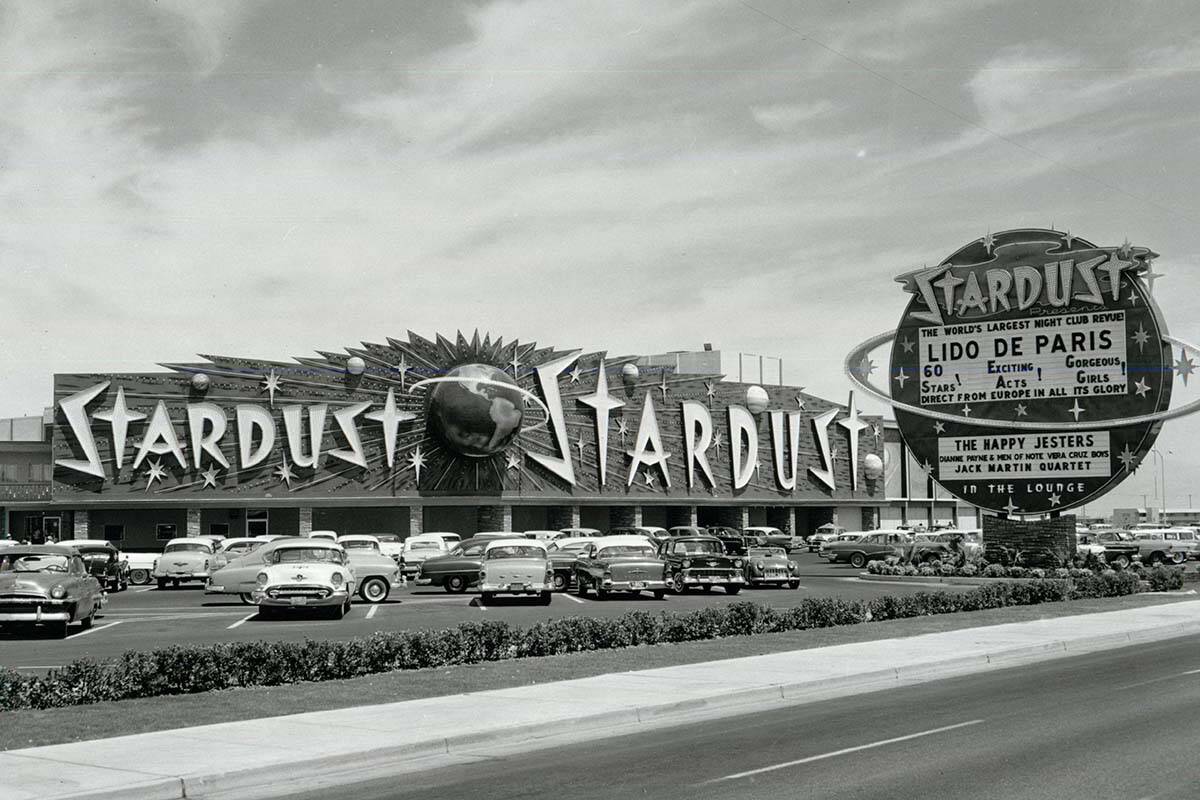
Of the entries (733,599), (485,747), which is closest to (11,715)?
(485,747)

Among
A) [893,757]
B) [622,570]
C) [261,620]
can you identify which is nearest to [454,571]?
[622,570]

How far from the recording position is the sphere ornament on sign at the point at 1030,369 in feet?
125

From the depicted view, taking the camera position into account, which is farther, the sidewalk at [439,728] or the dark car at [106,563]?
the dark car at [106,563]

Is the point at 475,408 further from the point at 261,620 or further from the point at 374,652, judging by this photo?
the point at 374,652

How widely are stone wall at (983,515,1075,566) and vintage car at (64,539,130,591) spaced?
28197 mm

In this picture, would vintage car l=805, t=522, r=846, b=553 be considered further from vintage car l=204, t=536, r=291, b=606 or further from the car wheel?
vintage car l=204, t=536, r=291, b=606

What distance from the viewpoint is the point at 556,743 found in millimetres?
12734

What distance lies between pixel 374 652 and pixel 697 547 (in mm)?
19005

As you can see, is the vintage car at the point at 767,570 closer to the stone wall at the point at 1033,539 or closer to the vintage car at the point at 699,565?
the vintage car at the point at 699,565

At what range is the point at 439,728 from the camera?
12.9m

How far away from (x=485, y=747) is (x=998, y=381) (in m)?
31.2

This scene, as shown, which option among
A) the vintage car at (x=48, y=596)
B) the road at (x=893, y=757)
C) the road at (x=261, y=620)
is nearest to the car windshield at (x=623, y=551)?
the road at (x=261, y=620)

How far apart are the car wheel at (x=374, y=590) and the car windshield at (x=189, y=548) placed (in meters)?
10.5

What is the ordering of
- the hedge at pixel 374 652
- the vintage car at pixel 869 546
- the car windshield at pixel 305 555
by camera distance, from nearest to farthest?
1. the hedge at pixel 374 652
2. the car windshield at pixel 305 555
3. the vintage car at pixel 869 546
